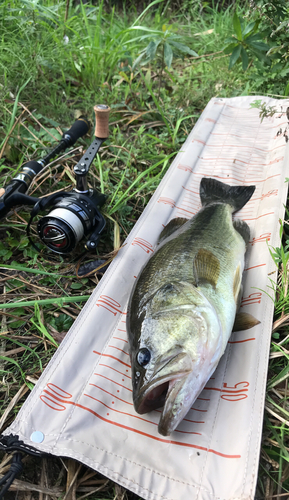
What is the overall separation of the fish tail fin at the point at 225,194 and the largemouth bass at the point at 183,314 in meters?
0.35

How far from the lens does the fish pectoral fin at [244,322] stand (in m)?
2.01

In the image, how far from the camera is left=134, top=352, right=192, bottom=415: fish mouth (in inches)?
59.6

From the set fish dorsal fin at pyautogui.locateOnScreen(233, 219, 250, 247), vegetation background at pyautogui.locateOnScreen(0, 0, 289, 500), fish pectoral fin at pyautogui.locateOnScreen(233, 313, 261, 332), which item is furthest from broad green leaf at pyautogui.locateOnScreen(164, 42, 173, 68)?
fish pectoral fin at pyautogui.locateOnScreen(233, 313, 261, 332)

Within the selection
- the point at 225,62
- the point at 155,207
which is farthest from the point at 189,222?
the point at 225,62

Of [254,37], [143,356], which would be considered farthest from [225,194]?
[254,37]

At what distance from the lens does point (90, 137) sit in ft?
12.0

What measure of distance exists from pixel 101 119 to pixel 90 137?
3.79 ft

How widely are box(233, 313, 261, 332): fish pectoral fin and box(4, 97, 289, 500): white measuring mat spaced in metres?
0.03

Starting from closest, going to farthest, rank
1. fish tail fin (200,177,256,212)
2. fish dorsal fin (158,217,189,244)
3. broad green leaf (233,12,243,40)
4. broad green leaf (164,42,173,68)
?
fish dorsal fin (158,217,189,244), fish tail fin (200,177,256,212), broad green leaf (233,12,243,40), broad green leaf (164,42,173,68)

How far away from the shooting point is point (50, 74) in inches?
163

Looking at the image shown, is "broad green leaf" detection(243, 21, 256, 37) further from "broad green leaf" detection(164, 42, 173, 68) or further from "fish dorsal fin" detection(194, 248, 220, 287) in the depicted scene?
"fish dorsal fin" detection(194, 248, 220, 287)

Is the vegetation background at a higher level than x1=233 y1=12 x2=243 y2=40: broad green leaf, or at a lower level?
lower

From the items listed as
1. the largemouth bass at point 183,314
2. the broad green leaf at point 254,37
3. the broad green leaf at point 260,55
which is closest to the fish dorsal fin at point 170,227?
the largemouth bass at point 183,314

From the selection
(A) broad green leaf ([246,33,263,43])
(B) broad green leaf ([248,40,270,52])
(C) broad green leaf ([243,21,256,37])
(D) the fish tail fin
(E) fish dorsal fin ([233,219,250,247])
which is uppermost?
(C) broad green leaf ([243,21,256,37])
